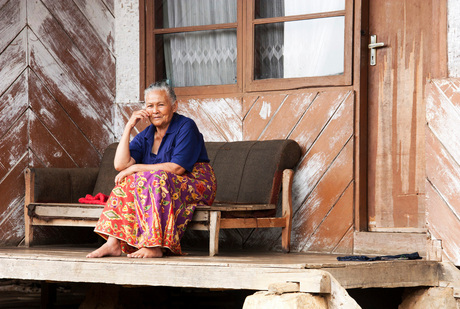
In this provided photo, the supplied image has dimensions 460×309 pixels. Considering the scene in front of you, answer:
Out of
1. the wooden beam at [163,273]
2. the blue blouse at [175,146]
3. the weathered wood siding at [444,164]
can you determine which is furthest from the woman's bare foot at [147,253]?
the weathered wood siding at [444,164]

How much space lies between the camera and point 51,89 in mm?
5422

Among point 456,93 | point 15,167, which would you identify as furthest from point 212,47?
point 456,93

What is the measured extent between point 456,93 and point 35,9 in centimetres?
295

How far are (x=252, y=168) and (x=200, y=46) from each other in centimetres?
118

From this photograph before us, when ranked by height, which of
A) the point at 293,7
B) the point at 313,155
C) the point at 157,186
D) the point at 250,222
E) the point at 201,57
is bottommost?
the point at 250,222

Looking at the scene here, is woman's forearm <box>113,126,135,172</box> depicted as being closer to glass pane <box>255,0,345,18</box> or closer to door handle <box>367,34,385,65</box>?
glass pane <box>255,0,345,18</box>

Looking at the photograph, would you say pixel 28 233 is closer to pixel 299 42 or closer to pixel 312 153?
pixel 312 153

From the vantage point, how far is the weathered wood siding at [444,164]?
13.8 ft

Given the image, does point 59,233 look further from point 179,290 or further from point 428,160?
point 428,160

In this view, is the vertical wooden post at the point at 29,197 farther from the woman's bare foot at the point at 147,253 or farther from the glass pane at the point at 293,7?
the glass pane at the point at 293,7

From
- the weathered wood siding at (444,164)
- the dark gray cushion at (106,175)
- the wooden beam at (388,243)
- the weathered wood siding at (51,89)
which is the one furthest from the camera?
the dark gray cushion at (106,175)

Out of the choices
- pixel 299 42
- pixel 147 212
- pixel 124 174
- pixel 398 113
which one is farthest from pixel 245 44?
pixel 147 212

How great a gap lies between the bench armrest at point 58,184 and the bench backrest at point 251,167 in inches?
36.0

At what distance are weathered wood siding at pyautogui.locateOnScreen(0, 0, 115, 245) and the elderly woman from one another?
1.14 m
